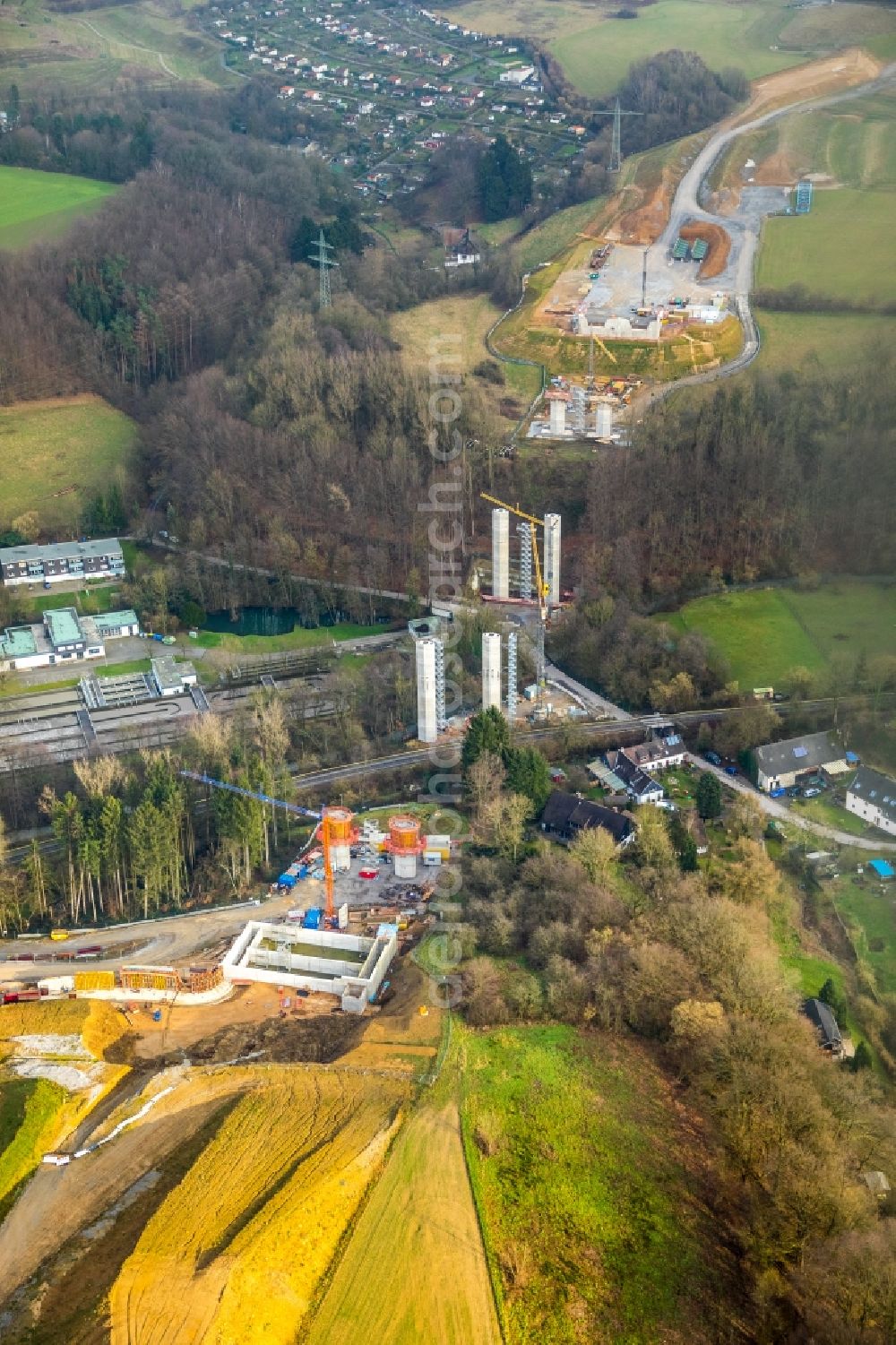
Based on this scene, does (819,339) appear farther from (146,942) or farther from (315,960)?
(146,942)

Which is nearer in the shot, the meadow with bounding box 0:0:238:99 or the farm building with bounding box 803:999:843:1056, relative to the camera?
the farm building with bounding box 803:999:843:1056

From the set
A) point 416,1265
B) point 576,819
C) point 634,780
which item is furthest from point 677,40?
point 416,1265

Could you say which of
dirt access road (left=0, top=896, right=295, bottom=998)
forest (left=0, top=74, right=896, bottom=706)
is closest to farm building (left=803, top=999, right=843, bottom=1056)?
dirt access road (left=0, top=896, right=295, bottom=998)

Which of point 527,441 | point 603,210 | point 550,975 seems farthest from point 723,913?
point 603,210

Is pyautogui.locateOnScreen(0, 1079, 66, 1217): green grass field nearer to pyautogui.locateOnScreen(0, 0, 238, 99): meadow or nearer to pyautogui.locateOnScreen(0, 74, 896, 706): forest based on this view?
pyautogui.locateOnScreen(0, 74, 896, 706): forest

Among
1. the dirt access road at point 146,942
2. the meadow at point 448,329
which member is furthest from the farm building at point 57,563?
the dirt access road at point 146,942

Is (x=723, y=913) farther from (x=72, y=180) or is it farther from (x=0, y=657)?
(x=72, y=180)
